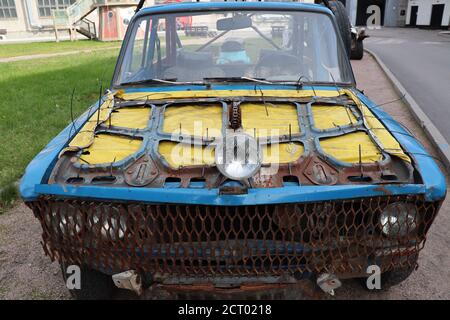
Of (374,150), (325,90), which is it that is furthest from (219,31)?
(374,150)

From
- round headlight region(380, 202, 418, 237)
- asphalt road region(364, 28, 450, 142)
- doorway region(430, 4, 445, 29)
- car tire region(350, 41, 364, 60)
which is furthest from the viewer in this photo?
doorway region(430, 4, 445, 29)

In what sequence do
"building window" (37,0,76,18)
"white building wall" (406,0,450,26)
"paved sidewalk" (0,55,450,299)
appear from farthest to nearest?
"white building wall" (406,0,450,26) → "building window" (37,0,76,18) → "paved sidewalk" (0,55,450,299)

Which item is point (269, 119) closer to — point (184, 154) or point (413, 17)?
point (184, 154)

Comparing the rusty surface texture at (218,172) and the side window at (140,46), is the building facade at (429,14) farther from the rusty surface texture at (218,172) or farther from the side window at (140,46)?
the rusty surface texture at (218,172)

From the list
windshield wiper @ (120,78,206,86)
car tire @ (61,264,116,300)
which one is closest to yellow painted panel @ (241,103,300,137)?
windshield wiper @ (120,78,206,86)

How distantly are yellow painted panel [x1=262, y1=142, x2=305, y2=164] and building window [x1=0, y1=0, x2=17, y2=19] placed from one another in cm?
3137

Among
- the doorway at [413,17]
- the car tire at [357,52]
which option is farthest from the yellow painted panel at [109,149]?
the doorway at [413,17]

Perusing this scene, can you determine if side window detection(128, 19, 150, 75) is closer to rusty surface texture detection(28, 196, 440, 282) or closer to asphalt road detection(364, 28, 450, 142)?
rusty surface texture detection(28, 196, 440, 282)

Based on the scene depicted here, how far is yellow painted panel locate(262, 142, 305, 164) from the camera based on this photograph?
2373 mm

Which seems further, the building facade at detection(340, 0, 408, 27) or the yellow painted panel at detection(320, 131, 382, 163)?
the building facade at detection(340, 0, 408, 27)

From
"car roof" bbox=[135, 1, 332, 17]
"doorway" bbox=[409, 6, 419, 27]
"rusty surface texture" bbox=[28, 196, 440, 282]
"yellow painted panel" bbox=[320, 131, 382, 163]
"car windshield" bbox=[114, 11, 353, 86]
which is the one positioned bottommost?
"doorway" bbox=[409, 6, 419, 27]

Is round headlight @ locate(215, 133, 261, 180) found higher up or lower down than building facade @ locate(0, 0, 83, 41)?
higher up

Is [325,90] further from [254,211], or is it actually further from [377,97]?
[377,97]

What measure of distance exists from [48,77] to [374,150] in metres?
10.5
